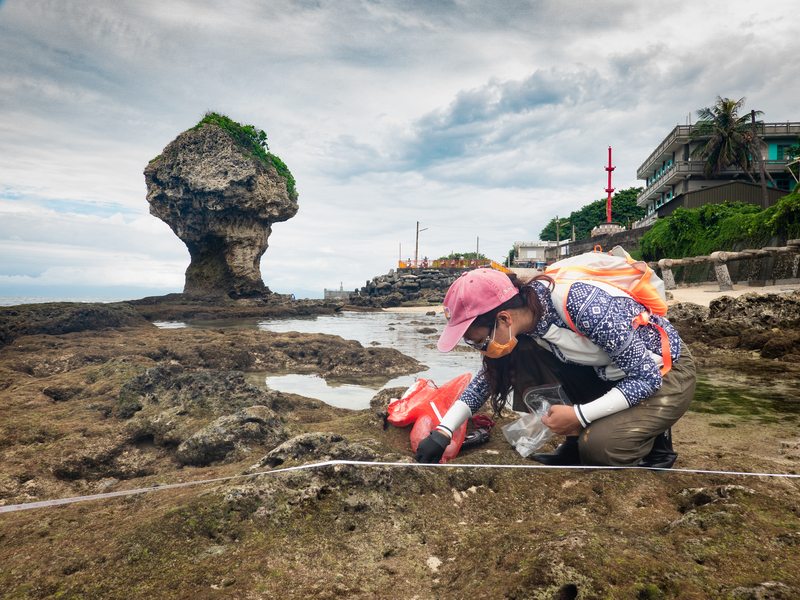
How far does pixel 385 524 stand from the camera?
149 cm

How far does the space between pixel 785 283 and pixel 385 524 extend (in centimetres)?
1412

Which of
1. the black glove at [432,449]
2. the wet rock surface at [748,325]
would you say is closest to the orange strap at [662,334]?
the black glove at [432,449]

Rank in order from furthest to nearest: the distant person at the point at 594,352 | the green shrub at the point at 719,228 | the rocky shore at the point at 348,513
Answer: the green shrub at the point at 719,228 < the distant person at the point at 594,352 < the rocky shore at the point at 348,513

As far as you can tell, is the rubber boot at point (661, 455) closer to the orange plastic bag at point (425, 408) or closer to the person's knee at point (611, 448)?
the person's knee at point (611, 448)

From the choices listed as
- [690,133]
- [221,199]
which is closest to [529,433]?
[221,199]

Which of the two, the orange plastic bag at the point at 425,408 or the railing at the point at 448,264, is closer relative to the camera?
the orange plastic bag at the point at 425,408

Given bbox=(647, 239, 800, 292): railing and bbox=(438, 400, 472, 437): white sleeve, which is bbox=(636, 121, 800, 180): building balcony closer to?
bbox=(647, 239, 800, 292): railing

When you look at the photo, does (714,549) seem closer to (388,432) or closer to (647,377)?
(647,377)

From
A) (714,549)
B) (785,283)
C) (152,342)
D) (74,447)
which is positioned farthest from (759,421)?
(785,283)

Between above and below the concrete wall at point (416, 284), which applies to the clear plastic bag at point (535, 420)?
below

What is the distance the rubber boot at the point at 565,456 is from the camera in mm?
2102

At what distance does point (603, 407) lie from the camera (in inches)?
70.4

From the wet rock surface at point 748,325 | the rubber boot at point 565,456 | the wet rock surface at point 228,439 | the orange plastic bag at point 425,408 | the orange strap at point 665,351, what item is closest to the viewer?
the orange strap at point 665,351

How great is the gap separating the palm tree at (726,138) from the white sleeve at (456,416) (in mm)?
31781
